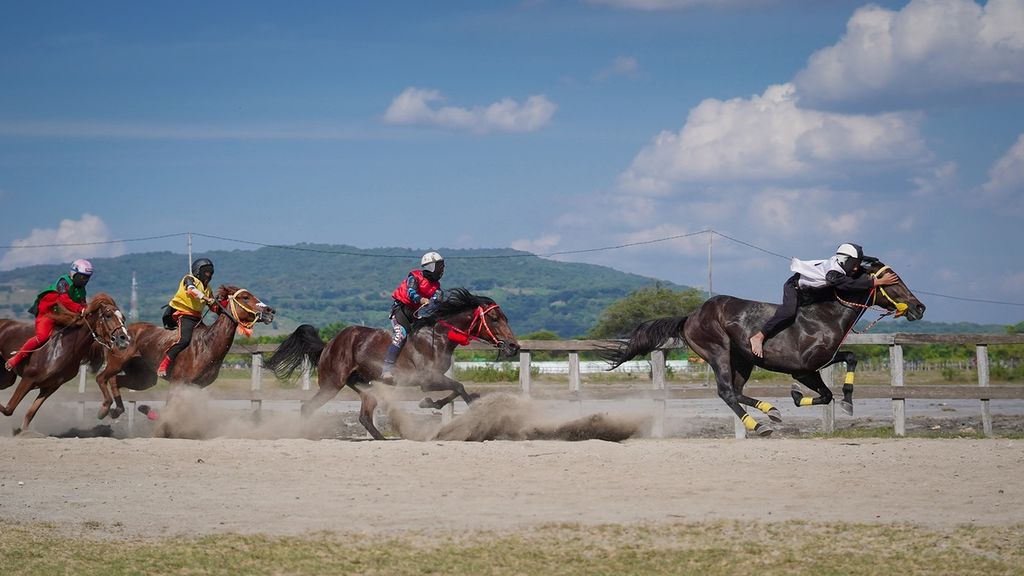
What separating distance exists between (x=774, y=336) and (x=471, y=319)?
4438 millimetres

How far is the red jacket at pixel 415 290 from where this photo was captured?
1672 centimetres

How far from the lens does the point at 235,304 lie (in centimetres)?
1697

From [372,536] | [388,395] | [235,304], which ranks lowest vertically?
[372,536]

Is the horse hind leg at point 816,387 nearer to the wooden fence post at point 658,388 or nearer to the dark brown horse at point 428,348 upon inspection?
the wooden fence post at point 658,388

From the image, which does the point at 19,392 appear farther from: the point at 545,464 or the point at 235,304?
the point at 545,464

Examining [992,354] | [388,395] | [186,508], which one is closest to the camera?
[186,508]

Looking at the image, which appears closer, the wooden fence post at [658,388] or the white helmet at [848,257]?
the white helmet at [848,257]

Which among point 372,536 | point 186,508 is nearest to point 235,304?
point 186,508

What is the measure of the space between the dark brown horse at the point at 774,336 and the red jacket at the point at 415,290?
304 centimetres

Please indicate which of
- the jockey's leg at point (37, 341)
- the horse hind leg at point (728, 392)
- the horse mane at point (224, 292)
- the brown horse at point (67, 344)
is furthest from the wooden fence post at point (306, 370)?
the horse hind leg at point (728, 392)

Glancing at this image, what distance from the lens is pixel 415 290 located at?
1681 centimetres

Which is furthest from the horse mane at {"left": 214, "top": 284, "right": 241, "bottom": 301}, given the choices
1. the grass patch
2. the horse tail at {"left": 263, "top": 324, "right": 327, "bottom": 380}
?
the grass patch

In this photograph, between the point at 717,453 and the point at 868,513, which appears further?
the point at 717,453

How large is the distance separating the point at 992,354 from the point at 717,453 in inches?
1755
